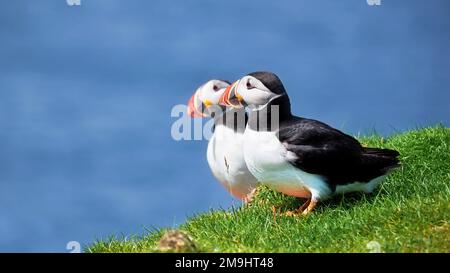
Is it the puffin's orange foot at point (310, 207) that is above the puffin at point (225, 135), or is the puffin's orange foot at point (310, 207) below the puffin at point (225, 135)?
below

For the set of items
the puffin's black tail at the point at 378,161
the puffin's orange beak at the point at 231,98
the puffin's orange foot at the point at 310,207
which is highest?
the puffin's orange beak at the point at 231,98

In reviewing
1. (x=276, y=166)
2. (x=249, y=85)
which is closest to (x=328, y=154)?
(x=276, y=166)

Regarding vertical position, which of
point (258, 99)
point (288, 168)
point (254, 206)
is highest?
point (258, 99)

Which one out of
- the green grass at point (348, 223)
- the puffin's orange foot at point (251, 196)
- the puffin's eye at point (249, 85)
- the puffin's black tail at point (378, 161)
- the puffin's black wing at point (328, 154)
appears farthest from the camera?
the puffin's orange foot at point (251, 196)

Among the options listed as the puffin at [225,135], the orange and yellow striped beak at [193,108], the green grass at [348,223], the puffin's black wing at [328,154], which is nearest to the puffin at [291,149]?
the puffin's black wing at [328,154]

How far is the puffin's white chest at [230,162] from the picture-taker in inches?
319

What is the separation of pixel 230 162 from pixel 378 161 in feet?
5.04

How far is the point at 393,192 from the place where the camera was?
7.50 meters

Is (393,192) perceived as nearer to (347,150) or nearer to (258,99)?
(347,150)

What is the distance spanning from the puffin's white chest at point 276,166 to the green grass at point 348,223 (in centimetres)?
27

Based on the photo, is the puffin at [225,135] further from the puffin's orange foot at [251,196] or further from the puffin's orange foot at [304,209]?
the puffin's orange foot at [304,209]

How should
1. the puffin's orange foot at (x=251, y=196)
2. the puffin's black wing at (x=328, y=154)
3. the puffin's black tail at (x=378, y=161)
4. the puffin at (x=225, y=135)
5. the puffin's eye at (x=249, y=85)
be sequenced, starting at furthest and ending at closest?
the puffin's orange foot at (x=251, y=196), the puffin at (x=225, y=135), the puffin's black tail at (x=378, y=161), the puffin's eye at (x=249, y=85), the puffin's black wing at (x=328, y=154)
